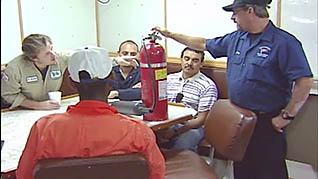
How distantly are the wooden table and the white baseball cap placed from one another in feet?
1.39

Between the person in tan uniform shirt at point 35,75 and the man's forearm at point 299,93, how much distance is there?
1.47m

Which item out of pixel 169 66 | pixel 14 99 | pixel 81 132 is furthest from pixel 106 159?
pixel 169 66

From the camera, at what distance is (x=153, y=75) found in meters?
2.16

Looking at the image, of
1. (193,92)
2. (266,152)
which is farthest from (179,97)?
(266,152)

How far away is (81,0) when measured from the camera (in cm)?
434

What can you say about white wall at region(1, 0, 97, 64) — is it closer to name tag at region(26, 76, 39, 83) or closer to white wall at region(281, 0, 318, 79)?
name tag at region(26, 76, 39, 83)

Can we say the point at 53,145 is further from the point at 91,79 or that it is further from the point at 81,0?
the point at 81,0

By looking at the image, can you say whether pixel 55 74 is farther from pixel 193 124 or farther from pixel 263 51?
pixel 263 51

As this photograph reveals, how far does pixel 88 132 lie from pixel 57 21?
9.64ft

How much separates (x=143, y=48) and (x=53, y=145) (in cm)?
91

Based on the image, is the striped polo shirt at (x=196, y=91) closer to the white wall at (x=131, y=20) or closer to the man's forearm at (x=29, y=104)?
the white wall at (x=131, y=20)

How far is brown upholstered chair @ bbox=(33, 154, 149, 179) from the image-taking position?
4.70 ft

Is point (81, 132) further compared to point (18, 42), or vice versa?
point (18, 42)

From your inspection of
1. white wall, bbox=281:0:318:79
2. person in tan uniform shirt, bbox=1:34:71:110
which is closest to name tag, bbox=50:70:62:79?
person in tan uniform shirt, bbox=1:34:71:110
